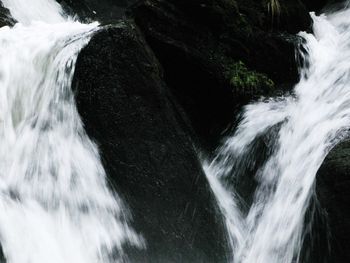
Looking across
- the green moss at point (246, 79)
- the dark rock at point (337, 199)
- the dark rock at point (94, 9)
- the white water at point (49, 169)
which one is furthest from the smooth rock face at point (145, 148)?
the dark rock at point (94, 9)

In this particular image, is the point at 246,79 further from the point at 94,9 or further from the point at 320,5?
the point at 320,5

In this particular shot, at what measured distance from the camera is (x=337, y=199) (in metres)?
4.80

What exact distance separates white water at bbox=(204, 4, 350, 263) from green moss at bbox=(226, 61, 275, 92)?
290mm

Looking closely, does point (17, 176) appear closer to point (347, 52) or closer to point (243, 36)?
point (243, 36)

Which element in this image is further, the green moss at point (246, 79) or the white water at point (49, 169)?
the green moss at point (246, 79)

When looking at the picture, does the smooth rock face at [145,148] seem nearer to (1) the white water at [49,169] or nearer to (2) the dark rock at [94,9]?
(1) the white water at [49,169]

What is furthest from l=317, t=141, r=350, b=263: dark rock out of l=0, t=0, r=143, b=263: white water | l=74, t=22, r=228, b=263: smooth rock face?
l=0, t=0, r=143, b=263: white water

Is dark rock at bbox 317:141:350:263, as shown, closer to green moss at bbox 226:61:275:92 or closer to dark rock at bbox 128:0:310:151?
dark rock at bbox 128:0:310:151

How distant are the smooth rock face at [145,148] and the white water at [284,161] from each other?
0.50 metres

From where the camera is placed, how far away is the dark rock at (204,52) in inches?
285

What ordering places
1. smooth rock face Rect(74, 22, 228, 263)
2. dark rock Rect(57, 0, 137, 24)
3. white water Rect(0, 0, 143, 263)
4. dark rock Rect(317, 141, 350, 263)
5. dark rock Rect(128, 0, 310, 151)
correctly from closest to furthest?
1. white water Rect(0, 0, 143, 263)
2. dark rock Rect(317, 141, 350, 263)
3. smooth rock face Rect(74, 22, 228, 263)
4. dark rock Rect(128, 0, 310, 151)
5. dark rock Rect(57, 0, 137, 24)

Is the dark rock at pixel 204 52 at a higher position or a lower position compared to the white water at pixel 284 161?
higher

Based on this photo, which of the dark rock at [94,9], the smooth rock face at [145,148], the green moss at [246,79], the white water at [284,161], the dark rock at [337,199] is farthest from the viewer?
the dark rock at [94,9]

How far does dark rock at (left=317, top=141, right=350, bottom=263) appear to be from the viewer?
15.6ft
